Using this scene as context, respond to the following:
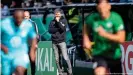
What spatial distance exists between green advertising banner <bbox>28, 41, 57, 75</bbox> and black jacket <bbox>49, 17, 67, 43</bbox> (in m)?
0.26

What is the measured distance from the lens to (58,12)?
14.0 metres

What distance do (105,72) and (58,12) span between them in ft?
18.1

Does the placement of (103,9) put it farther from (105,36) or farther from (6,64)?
(6,64)

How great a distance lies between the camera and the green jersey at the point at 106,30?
8.66 metres

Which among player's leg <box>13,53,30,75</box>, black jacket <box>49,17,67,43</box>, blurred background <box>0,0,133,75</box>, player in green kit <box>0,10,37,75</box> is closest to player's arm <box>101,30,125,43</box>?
player in green kit <box>0,10,37,75</box>

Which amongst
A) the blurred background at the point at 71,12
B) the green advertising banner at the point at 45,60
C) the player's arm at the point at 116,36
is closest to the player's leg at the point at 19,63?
the player's arm at the point at 116,36

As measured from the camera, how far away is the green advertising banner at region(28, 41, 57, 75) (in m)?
13.7

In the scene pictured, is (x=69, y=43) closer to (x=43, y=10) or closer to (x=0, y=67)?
(x=43, y=10)

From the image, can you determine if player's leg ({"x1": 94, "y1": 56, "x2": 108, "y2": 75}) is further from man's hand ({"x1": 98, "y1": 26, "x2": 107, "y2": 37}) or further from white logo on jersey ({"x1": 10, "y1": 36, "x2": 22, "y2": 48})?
white logo on jersey ({"x1": 10, "y1": 36, "x2": 22, "y2": 48})

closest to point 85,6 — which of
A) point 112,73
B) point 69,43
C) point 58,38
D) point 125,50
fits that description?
point 69,43

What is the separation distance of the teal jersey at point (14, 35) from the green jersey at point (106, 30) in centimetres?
118

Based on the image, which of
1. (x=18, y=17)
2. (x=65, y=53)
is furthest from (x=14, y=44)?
(x=65, y=53)

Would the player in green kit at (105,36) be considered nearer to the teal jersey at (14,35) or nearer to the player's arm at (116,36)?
the player's arm at (116,36)

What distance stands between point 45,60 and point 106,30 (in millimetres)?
5274
